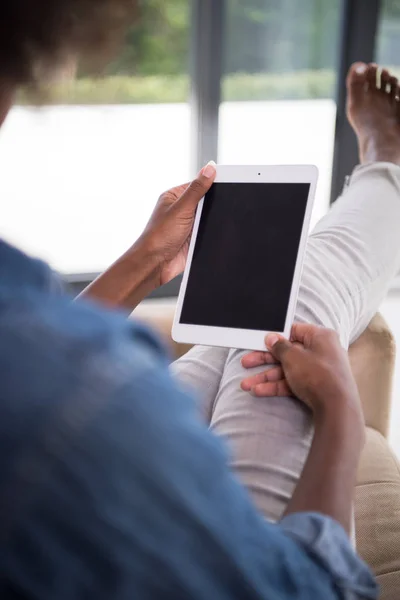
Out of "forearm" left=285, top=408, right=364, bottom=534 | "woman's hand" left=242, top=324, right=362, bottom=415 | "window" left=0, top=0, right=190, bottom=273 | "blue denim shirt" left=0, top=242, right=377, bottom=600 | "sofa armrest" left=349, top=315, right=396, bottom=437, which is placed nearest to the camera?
"blue denim shirt" left=0, top=242, right=377, bottom=600

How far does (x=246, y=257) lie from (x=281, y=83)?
1212mm

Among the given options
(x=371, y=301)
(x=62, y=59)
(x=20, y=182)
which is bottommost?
(x=371, y=301)

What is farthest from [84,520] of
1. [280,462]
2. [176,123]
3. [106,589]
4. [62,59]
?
[176,123]

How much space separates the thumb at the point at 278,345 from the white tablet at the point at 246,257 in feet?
0.04

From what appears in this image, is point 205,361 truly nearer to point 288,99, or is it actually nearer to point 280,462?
point 280,462

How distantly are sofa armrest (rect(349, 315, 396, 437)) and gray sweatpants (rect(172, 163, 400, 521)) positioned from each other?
3 centimetres

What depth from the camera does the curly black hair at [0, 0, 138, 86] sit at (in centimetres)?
44

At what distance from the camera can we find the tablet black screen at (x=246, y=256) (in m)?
0.89

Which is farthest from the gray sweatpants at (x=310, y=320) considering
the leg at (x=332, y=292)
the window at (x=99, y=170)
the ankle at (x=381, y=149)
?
the window at (x=99, y=170)

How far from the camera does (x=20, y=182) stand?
73.6 inches

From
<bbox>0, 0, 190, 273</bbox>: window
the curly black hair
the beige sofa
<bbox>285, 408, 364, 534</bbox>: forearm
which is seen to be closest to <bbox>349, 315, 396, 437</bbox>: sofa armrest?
the beige sofa

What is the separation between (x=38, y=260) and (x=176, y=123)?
67.4 inches

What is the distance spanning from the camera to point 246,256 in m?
0.92

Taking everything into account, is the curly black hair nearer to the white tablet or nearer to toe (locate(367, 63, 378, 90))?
the white tablet
